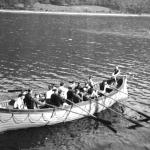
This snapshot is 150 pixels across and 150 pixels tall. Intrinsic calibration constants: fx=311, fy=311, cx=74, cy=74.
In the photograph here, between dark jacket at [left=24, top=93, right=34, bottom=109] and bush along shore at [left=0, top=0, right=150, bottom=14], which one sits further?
bush along shore at [left=0, top=0, right=150, bottom=14]

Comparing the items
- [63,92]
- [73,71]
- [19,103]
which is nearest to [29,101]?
[19,103]

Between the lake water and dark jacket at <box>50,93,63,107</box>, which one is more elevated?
dark jacket at <box>50,93,63,107</box>

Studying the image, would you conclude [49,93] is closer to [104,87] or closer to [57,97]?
[57,97]

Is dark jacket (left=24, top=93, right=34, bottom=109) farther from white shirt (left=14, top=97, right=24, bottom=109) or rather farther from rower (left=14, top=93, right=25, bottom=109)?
white shirt (left=14, top=97, right=24, bottom=109)

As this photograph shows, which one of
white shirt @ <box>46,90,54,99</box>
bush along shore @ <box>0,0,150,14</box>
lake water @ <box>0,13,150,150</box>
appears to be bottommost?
lake water @ <box>0,13,150,150</box>

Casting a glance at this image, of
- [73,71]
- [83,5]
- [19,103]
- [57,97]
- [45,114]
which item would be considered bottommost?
[73,71]

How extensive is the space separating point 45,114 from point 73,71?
1876 centimetres

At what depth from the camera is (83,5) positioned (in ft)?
582

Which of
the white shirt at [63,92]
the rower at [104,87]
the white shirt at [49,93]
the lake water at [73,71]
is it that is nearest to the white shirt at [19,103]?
the lake water at [73,71]

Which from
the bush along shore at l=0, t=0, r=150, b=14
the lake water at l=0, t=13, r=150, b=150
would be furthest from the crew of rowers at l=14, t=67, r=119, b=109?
the bush along shore at l=0, t=0, r=150, b=14

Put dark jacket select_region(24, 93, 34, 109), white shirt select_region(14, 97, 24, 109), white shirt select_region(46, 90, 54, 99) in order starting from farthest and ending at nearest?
white shirt select_region(46, 90, 54, 99)
dark jacket select_region(24, 93, 34, 109)
white shirt select_region(14, 97, 24, 109)

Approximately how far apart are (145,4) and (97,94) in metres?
168

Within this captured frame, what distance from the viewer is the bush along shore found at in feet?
486

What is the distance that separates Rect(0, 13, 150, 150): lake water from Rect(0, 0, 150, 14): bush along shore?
64.8 m
